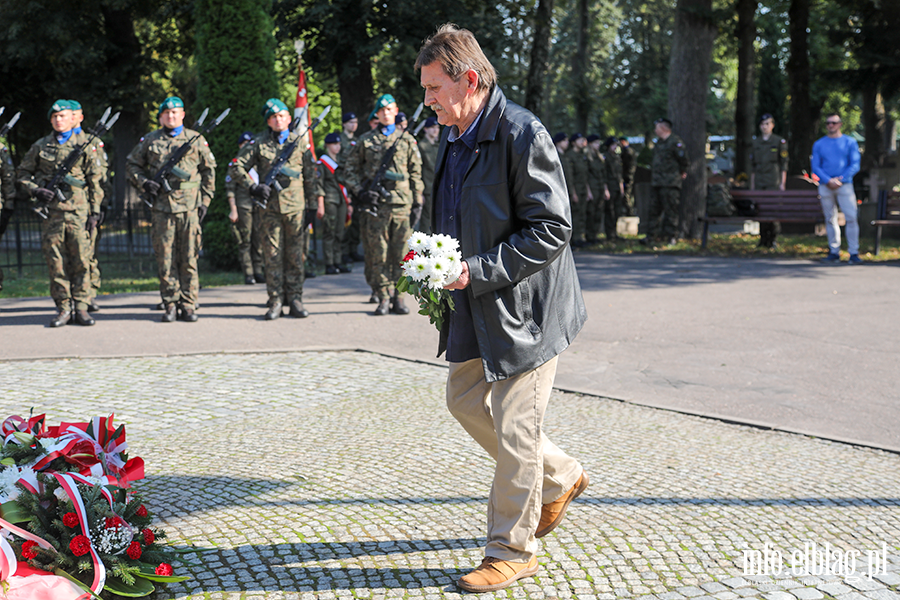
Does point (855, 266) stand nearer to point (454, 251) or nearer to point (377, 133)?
point (377, 133)

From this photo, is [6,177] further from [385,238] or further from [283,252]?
[385,238]

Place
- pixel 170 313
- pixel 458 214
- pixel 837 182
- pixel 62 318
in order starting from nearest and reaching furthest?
1. pixel 458 214
2. pixel 62 318
3. pixel 170 313
4. pixel 837 182

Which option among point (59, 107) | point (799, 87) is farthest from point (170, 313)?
point (799, 87)

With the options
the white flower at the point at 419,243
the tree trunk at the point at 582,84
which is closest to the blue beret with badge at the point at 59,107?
the white flower at the point at 419,243

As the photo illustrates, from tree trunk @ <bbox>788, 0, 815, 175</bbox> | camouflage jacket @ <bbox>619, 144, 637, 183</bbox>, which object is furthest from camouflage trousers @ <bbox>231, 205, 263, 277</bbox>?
tree trunk @ <bbox>788, 0, 815, 175</bbox>

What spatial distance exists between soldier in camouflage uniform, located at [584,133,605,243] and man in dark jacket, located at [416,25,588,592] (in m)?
15.8

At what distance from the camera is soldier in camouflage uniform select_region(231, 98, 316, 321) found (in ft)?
33.6

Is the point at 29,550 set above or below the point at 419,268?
below

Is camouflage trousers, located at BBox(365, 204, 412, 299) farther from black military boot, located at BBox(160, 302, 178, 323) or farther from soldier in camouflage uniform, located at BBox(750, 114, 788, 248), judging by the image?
soldier in camouflage uniform, located at BBox(750, 114, 788, 248)

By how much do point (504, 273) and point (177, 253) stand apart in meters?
7.86

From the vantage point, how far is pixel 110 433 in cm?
405

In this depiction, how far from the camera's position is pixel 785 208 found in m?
16.8

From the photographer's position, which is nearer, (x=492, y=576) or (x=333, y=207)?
(x=492, y=576)

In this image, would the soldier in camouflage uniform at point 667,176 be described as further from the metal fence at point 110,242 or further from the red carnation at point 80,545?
the red carnation at point 80,545
